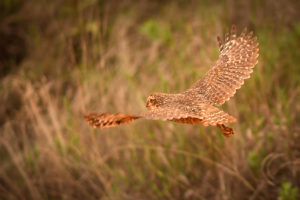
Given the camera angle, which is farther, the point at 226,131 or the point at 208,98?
the point at 208,98

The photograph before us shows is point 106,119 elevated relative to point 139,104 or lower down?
lower down

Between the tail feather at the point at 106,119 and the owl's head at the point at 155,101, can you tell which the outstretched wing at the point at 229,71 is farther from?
the tail feather at the point at 106,119

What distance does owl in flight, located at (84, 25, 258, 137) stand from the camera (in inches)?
21.3

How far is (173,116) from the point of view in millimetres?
524

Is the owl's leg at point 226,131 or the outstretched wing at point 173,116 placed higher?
the outstretched wing at point 173,116

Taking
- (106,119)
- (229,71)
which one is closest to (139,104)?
(229,71)

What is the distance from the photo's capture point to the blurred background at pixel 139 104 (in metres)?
1.87

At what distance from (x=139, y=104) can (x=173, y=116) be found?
2262 mm

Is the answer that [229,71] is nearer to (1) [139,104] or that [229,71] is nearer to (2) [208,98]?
(2) [208,98]

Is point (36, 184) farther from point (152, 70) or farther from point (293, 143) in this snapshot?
point (293, 143)

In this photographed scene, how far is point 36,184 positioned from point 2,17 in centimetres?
231

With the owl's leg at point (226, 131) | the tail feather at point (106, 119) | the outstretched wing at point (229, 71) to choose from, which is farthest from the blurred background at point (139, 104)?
the tail feather at point (106, 119)

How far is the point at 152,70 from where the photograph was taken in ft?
10.8

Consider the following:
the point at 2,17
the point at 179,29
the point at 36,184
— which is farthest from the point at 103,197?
the point at 2,17
